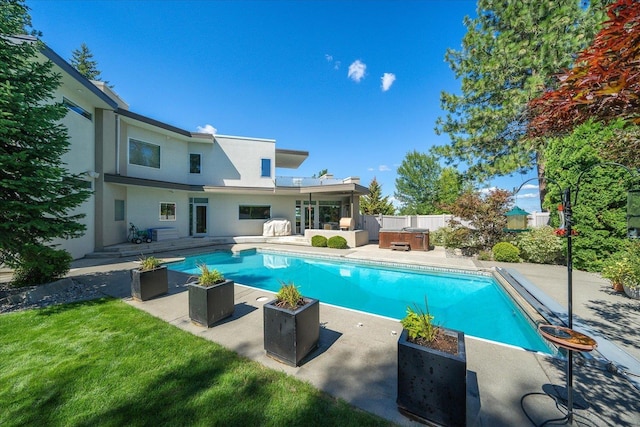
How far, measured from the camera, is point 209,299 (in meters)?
4.07

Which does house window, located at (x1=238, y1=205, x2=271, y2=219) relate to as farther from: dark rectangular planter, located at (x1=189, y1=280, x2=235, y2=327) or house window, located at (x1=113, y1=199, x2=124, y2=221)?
dark rectangular planter, located at (x1=189, y1=280, x2=235, y2=327)

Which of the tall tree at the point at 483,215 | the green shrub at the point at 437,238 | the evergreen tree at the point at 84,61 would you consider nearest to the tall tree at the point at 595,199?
the tall tree at the point at 483,215

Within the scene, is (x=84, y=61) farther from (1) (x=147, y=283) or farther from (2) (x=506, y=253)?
(2) (x=506, y=253)

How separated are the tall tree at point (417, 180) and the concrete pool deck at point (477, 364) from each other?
2980cm

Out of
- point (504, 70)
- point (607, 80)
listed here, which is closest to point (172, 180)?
point (607, 80)

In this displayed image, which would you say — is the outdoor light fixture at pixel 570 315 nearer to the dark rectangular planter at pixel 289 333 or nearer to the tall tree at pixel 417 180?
the dark rectangular planter at pixel 289 333

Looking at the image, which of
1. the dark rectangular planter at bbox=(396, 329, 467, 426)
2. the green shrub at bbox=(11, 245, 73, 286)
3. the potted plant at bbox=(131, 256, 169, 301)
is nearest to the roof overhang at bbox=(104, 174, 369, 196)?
the green shrub at bbox=(11, 245, 73, 286)

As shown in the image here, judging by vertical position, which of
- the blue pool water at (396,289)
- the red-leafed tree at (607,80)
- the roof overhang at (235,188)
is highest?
the roof overhang at (235,188)

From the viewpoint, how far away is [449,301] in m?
6.68

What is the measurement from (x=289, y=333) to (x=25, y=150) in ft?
22.7

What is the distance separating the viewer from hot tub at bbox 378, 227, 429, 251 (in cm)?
1269

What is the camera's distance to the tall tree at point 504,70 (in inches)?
398

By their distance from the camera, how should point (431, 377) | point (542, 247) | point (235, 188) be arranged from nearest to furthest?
1. point (431, 377)
2. point (542, 247)
3. point (235, 188)

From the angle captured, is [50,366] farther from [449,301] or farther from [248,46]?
[248,46]
